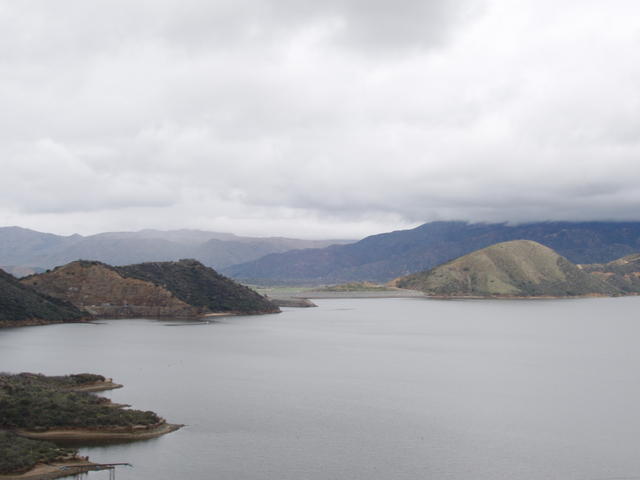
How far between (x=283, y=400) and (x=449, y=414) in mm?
17730

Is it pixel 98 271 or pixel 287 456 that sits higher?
pixel 98 271

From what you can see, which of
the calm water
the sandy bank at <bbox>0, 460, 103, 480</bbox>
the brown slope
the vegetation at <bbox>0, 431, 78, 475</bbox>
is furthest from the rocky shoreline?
the brown slope

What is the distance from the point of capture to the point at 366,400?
7062cm

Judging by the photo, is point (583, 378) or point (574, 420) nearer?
point (574, 420)

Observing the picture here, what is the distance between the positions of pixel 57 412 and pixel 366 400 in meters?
31.2

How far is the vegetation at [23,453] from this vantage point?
45500 millimetres

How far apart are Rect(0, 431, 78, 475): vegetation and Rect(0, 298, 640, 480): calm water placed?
114 inches

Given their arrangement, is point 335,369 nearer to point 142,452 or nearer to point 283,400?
point 283,400

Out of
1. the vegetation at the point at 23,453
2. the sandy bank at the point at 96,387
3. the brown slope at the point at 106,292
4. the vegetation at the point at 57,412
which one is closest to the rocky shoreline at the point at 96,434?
the vegetation at the point at 57,412

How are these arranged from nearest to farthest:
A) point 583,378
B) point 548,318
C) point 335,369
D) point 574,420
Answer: point 574,420 → point 583,378 → point 335,369 → point 548,318

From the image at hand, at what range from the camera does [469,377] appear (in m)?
86.6

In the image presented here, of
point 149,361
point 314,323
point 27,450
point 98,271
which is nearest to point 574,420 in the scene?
point 27,450

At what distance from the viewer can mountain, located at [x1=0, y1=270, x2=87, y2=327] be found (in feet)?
504

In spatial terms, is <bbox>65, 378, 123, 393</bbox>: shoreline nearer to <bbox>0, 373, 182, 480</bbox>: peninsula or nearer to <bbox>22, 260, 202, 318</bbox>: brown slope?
<bbox>0, 373, 182, 480</bbox>: peninsula
